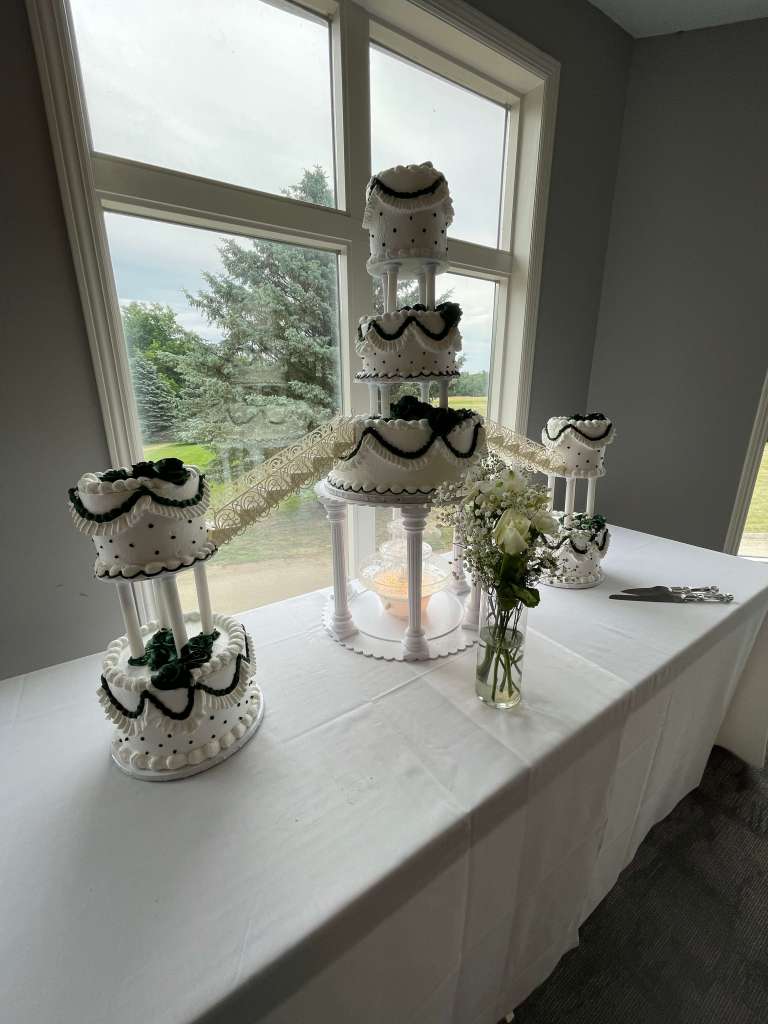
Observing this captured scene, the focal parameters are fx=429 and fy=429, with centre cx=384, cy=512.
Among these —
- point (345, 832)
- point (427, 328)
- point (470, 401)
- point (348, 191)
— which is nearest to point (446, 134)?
point (348, 191)

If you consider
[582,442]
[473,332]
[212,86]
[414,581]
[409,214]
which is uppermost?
[212,86]

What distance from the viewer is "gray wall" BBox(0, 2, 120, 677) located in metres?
0.84

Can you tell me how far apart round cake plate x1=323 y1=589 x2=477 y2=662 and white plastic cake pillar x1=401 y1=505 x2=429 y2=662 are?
2cm

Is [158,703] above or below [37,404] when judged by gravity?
below

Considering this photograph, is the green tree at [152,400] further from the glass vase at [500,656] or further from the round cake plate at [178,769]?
the glass vase at [500,656]

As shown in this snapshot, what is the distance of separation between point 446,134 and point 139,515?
5.53 feet

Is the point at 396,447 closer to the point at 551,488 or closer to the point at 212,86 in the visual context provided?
the point at 551,488

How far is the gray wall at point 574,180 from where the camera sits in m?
1.51

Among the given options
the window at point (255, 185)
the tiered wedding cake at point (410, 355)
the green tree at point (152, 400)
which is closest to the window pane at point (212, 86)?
the window at point (255, 185)

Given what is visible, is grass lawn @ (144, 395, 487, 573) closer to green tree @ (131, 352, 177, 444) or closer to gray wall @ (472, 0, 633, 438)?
green tree @ (131, 352, 177, 444)

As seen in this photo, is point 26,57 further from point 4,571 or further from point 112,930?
point 112,930

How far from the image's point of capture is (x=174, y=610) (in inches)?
26.8

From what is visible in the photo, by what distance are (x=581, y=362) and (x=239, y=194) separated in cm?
159

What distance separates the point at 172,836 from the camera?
0.58m
